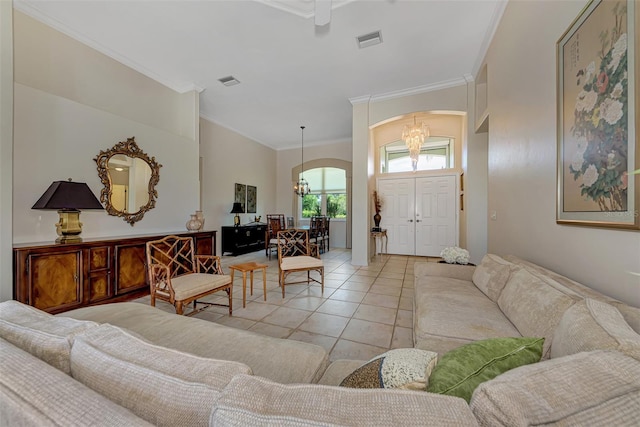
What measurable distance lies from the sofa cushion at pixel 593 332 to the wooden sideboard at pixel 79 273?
380cm

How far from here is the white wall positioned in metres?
7.25

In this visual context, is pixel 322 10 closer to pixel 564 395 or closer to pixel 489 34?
pixel 489 34

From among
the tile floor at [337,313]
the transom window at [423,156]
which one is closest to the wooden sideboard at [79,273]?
the tile floor at [337,313]

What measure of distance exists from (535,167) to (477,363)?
1.94m

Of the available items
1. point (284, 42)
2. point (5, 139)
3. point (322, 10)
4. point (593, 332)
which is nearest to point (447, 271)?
point (593, 332)

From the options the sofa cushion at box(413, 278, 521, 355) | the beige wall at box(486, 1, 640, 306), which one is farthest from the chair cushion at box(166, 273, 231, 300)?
the beige wall at box(486, 1, 640, 306)

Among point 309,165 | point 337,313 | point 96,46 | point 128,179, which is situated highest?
point 96,46

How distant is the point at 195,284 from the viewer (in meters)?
2.27

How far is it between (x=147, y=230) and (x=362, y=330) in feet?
11.3

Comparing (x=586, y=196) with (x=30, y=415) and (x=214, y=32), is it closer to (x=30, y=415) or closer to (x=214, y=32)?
(x=30, y=415)

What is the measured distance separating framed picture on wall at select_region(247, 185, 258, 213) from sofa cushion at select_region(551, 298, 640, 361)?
21.5ft

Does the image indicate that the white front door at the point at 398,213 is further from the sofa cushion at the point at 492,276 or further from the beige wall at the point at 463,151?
the sofa cushion at the point at 492,276

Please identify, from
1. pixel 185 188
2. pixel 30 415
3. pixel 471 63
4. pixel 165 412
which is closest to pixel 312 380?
pixel 165 412

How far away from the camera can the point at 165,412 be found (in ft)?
1.63
